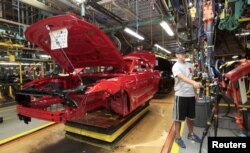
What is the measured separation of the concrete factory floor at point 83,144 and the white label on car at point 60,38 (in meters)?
1.72

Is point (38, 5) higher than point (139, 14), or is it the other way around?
point (139, 14)

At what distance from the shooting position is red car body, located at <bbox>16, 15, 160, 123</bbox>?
2.38 meters

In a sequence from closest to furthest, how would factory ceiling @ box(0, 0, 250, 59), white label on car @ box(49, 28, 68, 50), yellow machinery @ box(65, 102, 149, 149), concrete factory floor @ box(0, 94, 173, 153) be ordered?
white label on car @ box(49, 28, 68, 50) < concrete factory floor @ box(0, 94, 173, 153) < yellow machinery @ box(65, 102, 149, 149) < factory ceiling @ box(0, 0, 250, 59)

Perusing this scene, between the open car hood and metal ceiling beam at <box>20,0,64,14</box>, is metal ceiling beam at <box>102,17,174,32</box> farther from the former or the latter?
the open car hood

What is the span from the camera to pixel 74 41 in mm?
2949

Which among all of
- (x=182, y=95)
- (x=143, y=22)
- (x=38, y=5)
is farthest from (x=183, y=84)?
(x=143, y=22)

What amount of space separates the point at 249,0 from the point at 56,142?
4.48 metres

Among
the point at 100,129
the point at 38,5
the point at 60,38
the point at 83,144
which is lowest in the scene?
the point at 83,144

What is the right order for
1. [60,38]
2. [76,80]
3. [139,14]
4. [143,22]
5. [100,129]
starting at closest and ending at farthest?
[60,38], [100,129], [76,80], [139,14], [143,22]

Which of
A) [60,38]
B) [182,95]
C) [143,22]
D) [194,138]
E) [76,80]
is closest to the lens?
[60,38]

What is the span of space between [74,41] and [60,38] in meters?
0.41

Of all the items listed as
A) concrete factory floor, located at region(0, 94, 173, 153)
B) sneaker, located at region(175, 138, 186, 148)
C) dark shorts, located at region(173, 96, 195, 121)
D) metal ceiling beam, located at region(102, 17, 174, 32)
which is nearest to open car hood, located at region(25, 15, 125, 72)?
dark shorts, located at region(173, 96, 195, 121)

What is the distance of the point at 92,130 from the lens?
3334 mm

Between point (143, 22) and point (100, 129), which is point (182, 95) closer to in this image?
point (100, 129)
